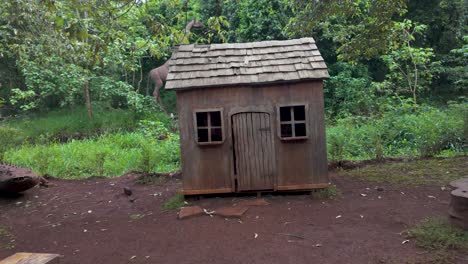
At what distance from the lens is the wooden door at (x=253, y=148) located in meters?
6.88

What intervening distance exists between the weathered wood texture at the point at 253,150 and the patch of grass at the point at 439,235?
199 cm

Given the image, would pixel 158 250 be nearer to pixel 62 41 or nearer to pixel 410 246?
pixel 410 246

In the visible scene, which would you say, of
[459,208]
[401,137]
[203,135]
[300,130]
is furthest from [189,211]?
[401,137]

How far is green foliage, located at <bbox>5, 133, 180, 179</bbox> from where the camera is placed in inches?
394

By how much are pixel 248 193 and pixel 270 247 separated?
7.06ft

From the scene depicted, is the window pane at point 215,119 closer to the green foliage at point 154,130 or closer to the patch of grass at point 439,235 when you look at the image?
the patch of grass at point 439,235

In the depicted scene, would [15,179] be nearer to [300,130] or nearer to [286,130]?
[286,130]

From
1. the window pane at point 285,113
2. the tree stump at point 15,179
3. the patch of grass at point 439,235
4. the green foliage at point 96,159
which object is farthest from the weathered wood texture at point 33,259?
the green foliage at point 96,159

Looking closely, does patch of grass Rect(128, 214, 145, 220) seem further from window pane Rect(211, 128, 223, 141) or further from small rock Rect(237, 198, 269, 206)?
window pane Rect(211, 128, 223, 141)

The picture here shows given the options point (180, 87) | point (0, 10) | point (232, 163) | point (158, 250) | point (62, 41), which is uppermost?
point (0, 10)

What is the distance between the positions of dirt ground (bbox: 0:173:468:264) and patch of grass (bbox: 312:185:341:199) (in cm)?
10

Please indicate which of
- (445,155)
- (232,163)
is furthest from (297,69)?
(445,155)

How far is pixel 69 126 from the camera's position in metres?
16.7

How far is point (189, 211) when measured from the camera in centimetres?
638
